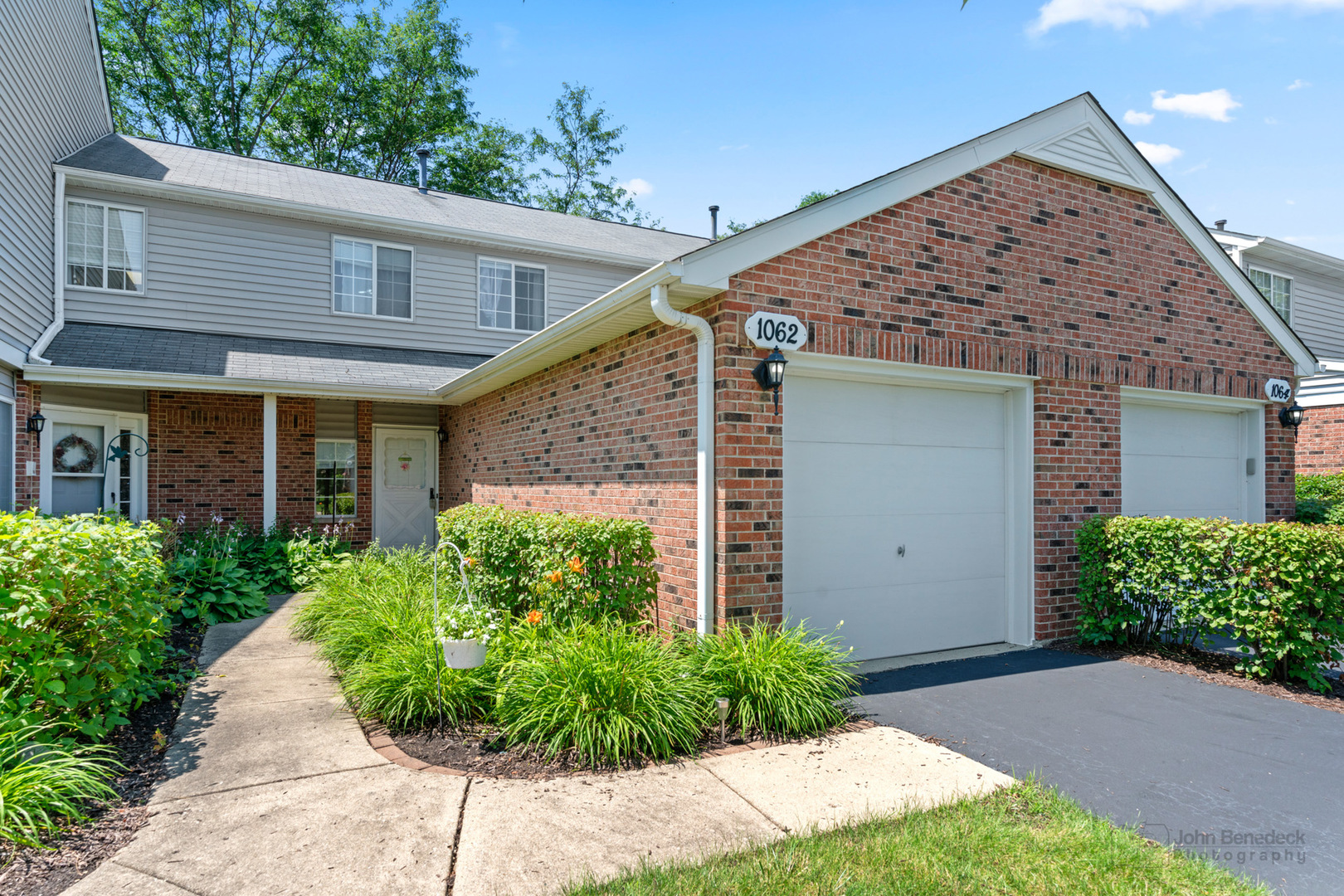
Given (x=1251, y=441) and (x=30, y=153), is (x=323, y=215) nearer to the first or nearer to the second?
(x=30, y=153)

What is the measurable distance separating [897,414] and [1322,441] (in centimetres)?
1098

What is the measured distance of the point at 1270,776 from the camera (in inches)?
Result: 151

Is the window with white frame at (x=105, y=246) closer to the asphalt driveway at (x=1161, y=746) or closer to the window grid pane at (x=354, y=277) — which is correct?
the window grid pane at (x=354, y=277)

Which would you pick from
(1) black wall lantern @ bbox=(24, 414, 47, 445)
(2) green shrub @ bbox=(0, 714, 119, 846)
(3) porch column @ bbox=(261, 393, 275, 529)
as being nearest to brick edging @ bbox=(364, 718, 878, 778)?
(2) green shrub @ bbox=(0, 714, 119, 846)

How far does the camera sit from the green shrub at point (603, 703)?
3.98m

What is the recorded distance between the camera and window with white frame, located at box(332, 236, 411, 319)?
483 inches

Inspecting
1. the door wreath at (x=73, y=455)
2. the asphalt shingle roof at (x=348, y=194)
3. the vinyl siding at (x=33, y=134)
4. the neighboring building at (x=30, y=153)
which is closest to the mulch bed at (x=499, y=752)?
the neighboring building at (x=30, y=153)

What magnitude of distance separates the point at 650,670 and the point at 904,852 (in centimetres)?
175

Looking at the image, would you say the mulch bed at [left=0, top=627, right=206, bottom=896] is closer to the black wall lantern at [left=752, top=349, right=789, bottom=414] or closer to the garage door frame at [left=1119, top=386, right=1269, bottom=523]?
the black wall lantern at [left=752, top=349, right=789, bottom=414]

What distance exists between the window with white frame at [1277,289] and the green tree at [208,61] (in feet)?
84.1

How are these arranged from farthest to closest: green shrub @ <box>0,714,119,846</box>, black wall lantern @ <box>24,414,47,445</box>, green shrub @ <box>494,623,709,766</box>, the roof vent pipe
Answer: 1. the roof vent pipe
2. black wall lantern @ <box>24,414,47,445</box>
3. green shrub @ <box>494,623,709,766</box>
4. green shrub @ <box>0,714,119,846</box>

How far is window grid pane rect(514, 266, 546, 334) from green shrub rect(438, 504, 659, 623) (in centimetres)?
835

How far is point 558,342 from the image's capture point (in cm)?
673

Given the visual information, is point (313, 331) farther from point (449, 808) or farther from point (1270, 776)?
point (1270, 776)
